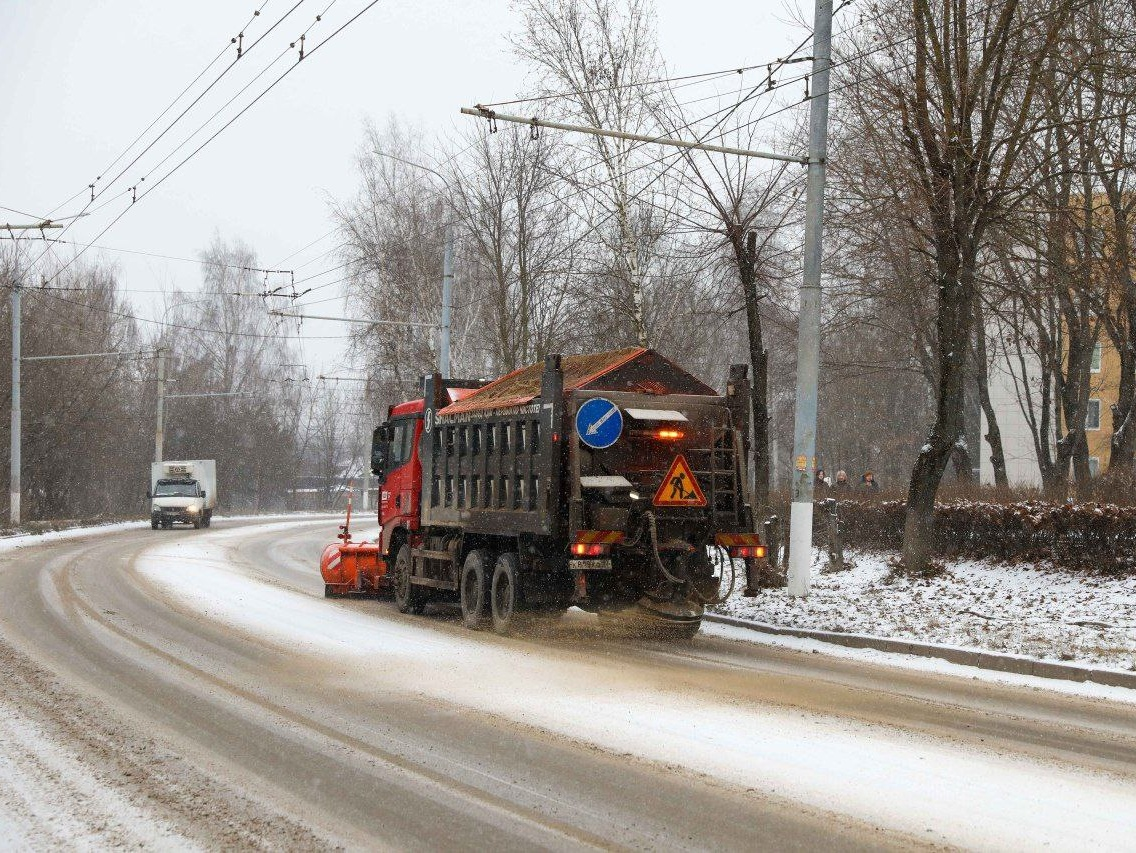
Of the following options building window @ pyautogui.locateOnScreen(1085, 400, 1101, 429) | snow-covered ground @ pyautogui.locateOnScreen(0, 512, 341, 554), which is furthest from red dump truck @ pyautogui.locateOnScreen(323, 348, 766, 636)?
building window @ pyautogui.locateOnScreen(1085, 400, 1101, 429)

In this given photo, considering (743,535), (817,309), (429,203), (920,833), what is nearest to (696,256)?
(817,309)

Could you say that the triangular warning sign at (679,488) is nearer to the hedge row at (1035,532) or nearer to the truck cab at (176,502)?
the hedge row at (1035,532)

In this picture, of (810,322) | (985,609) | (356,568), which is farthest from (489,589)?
(985,609)

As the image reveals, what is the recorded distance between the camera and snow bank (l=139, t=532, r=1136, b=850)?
604 centimetres

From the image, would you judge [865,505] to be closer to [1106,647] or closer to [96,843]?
[1106,647]

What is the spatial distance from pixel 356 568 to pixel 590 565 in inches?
300

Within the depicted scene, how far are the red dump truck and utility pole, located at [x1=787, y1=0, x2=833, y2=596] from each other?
2.07 metres

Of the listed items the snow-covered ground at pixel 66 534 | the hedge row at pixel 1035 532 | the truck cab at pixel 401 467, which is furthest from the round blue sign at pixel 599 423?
the snow-covered ground at pixel 66 534

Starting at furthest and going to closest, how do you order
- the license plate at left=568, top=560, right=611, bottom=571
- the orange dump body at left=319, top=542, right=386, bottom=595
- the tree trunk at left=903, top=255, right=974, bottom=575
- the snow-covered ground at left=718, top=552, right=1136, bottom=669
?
the orange dump body at left=319, top=542, right=386, bottom=595 → the tree trunk at left=903, top=255, right=974, bottom=575 → the license plate at left=568, top=560, right=611, bottom=571 → the snow-covered ground at left=718, top=552, right=1136, bottom=669

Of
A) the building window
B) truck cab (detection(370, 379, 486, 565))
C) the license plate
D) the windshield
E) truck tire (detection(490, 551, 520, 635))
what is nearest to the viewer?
the license plate

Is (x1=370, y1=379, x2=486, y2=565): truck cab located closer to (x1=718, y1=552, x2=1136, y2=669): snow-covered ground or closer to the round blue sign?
the round blue sign

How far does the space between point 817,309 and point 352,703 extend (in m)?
9.13

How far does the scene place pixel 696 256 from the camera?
20.6 m

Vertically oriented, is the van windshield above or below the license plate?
below
